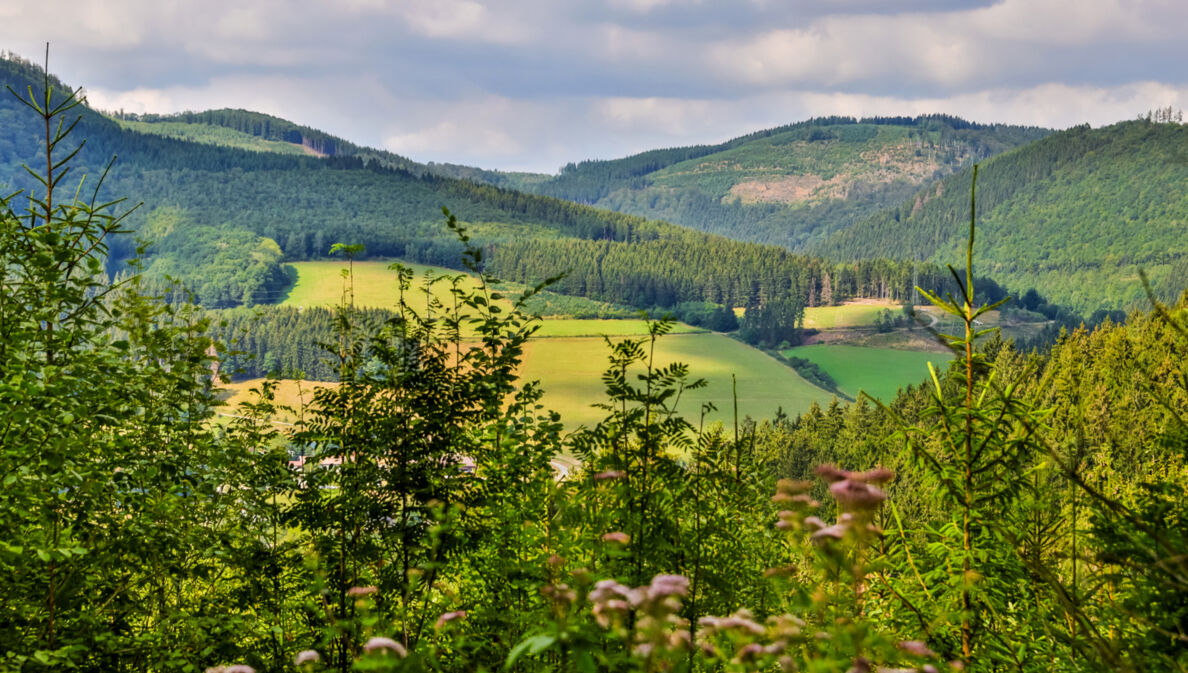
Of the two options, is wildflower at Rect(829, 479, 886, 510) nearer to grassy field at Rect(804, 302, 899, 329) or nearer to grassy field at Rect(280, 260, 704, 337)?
grassy field at Rect(280, 260, 704, 337)

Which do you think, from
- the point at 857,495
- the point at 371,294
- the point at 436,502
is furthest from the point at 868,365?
the point at 857,495

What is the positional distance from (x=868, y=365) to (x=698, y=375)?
4873 centimetres

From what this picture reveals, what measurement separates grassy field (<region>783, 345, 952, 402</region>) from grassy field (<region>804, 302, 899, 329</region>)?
14.3m

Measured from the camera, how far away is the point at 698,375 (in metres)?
94.1

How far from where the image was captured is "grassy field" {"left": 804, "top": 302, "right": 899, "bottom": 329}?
157 metres

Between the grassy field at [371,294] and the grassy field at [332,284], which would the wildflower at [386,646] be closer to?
the grassy field at [371,294]

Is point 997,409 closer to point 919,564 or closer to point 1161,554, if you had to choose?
point 919,564

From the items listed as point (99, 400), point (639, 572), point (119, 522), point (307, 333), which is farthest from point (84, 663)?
point (307, 333)

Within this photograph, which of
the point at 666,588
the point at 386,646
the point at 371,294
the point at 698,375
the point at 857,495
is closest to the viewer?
A: the point at 666,588

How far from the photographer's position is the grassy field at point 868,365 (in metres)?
122

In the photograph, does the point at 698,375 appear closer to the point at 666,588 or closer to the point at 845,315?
the point at 845,315

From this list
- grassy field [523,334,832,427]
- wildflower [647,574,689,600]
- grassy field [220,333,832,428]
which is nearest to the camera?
wildflower [647,574,689,600]

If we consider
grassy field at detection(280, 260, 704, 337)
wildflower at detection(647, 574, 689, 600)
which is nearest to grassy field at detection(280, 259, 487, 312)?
grassy field at detection(280, 260, 704, 337)

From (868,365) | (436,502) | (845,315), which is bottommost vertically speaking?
(868,365)
